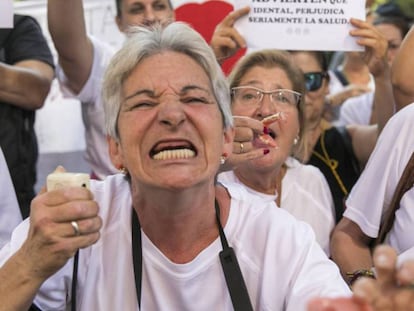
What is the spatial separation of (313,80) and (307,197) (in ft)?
2.65

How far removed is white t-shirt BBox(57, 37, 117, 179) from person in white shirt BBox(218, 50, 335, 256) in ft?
2.24

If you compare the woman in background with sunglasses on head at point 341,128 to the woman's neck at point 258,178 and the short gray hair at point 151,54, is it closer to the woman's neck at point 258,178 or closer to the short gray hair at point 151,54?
the woman's neck at point 258,178

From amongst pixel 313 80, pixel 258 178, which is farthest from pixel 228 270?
pixel 313 80

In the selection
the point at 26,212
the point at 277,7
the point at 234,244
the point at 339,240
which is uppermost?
the point at 277,7

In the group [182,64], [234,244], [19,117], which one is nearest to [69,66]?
[19,117]

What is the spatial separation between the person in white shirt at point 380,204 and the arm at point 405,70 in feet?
0.78

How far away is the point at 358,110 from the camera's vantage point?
434 centimetres

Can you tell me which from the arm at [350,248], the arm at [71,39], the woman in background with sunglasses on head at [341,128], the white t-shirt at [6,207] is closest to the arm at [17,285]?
the white t-shirt at [6,207]

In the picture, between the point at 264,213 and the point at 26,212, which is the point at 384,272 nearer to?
the point at 264,213

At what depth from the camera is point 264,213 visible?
221cm

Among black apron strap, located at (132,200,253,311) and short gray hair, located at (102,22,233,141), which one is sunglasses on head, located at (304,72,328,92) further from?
black apron strap, located at (132,200,253,311)

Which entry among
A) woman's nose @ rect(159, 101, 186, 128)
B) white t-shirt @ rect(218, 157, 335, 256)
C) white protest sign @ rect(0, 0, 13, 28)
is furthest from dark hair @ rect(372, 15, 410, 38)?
woman's nose @ rect(159, 101, 186, 128)

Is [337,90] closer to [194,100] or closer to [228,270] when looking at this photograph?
[194,100]

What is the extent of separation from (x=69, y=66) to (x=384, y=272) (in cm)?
236
